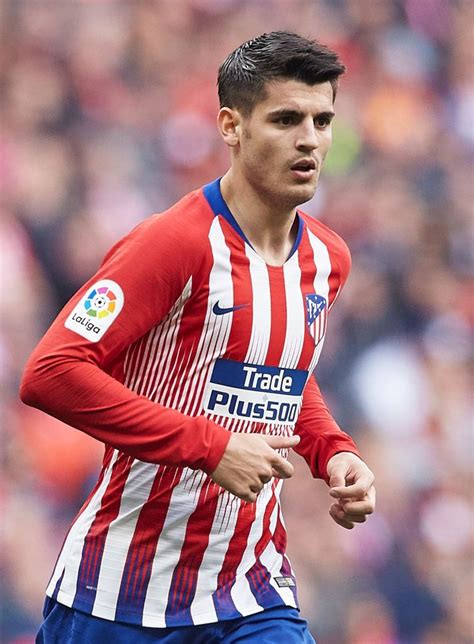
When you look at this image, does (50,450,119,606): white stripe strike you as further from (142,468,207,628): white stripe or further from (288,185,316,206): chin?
(288,185,316,206): chin

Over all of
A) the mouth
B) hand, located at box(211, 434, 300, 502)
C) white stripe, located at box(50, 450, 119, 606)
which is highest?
the mouth

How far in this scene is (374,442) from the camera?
299 inches

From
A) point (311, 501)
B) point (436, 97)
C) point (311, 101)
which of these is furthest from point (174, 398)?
point (436, 97)

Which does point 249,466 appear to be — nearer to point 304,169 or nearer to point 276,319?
point 276,319

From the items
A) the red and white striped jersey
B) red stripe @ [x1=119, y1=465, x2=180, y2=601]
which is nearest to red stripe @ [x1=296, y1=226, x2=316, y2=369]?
the red and white striped jersey

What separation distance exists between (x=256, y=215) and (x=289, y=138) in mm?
234

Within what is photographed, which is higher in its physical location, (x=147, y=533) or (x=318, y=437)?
(x=318, y=437)

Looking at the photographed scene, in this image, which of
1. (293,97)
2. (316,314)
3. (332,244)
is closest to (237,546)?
(316,314)

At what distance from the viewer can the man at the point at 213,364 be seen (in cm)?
290

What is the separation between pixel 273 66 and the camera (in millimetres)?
3064

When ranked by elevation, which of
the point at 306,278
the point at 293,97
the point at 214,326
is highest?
the point at 293,97

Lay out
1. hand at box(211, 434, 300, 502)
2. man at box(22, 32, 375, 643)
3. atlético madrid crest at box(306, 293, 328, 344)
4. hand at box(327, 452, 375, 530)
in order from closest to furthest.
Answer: hand at box(211, 434, 300, 502)
man at box(22, 32, 375, 643)
hand at box(327, 452, 375, 530)
atlético madrid crest at box(306, 293, 328, 344)

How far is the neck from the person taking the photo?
3152 mm

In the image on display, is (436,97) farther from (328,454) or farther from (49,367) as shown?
(49,367)
